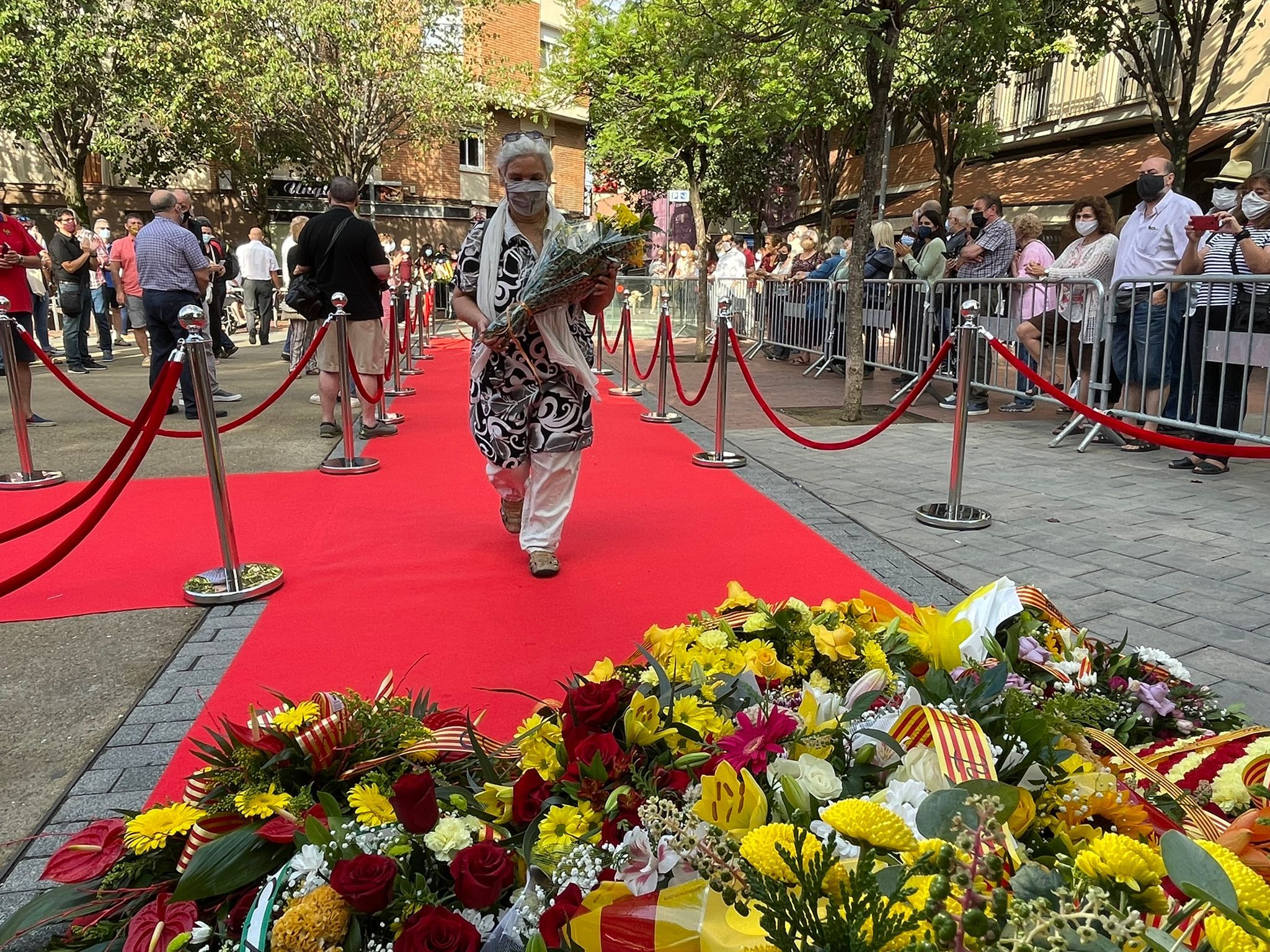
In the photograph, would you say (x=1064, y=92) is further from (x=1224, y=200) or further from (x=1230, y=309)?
(x=1230, y=309)

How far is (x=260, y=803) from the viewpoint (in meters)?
1.69

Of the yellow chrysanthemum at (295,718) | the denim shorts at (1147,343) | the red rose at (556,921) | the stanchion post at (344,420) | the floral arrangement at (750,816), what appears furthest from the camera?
the denim shorts at (1147,343)

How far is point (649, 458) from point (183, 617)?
12.9 ft

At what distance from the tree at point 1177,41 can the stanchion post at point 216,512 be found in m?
14.4

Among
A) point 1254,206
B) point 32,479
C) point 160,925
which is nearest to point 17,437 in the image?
point 32,479

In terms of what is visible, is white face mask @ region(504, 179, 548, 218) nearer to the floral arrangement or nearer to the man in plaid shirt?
the floral arrangement

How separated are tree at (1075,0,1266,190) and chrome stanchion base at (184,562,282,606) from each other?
47.4 ft

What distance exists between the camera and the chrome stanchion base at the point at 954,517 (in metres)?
5.37

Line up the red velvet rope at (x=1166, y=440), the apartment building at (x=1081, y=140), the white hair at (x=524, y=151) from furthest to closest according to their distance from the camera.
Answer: the apartment building at (x=1081, y=140) → the white hair at (x=524, y=151) → the red velvet rope at (x=1166, y=440)

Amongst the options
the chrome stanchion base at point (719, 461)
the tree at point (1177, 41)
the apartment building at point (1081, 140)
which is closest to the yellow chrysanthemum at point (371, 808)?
the chrome stanchion base at point (719, 461)

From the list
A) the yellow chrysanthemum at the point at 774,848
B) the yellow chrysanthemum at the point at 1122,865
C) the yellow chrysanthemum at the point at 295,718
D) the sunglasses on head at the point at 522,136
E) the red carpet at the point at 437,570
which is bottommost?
the red carpet at the point at 437,570

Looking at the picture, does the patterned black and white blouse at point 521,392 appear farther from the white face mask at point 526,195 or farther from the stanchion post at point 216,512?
the stanchion post at point 216,512

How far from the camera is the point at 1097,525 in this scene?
5359 millimetres

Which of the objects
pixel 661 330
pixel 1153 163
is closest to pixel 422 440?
pixel 661 330
